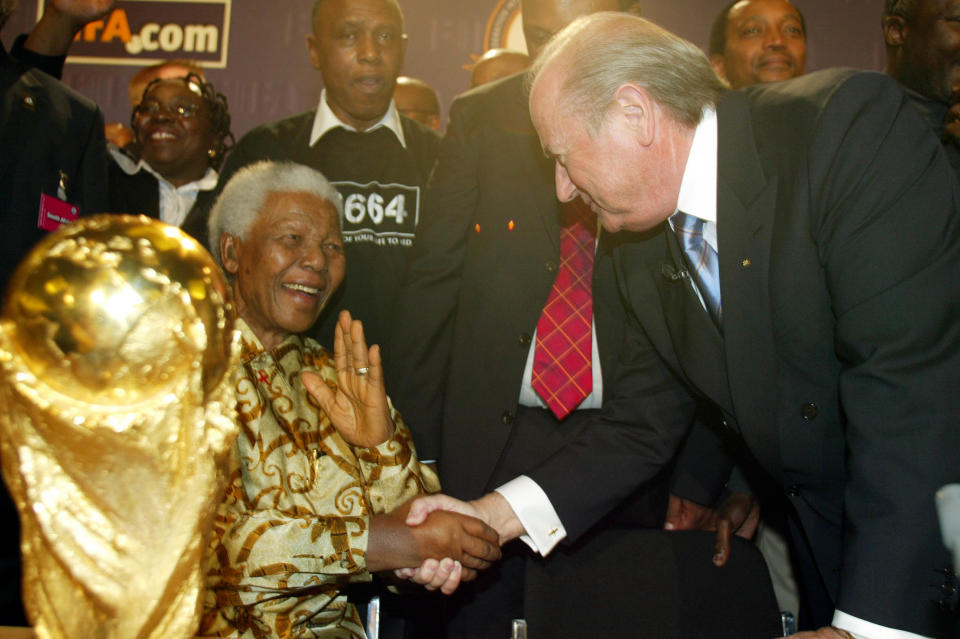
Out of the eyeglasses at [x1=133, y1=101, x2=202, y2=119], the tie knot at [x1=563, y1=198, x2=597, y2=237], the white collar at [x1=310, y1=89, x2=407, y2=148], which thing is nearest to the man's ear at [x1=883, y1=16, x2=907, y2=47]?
the tie knot at [x1=563, y1=198, x2=597, y2=237]

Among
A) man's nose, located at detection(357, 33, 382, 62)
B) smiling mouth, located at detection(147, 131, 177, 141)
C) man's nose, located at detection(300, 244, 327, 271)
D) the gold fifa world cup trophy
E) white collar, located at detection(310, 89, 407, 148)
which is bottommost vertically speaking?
the gold fifa world cup trophy

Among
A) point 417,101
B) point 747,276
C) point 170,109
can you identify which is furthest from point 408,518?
point 417,101

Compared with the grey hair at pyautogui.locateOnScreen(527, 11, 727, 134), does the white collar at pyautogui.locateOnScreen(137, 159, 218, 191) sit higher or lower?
lower

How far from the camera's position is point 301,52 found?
509 cm

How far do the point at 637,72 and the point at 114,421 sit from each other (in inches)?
52.0

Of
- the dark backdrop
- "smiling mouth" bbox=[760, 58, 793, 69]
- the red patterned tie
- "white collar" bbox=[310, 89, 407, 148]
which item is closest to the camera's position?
the red patterned tie

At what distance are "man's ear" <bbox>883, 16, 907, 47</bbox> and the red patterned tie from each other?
1209mm

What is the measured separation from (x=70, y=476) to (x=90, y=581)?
88 mm

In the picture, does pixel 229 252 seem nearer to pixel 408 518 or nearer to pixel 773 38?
pixel 408 518

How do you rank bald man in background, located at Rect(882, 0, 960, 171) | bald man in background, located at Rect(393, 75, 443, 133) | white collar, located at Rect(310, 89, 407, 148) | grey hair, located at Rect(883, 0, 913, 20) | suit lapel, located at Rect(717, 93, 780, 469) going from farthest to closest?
1. bald man in background, located at Rect(393, 75, 443, 133)
2. white collar, located at Rect(310, 89, 407, 148)
3. grey hair, located at Rect(883, 0, 913, 20)
4. bald man in background, located at Rect(882, 0, 960, 171)
5. suit lapel, located at Rect(717, 93, 780, 469)

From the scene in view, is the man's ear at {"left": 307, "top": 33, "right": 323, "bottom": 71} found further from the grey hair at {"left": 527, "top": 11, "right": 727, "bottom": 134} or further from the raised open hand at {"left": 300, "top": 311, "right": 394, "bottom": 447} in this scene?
the grey hair at {"left": 527, "top": 11, "right": 727, "bottom": 134}

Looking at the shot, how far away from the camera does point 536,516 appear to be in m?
2.00

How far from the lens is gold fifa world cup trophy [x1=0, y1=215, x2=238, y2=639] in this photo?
65cm

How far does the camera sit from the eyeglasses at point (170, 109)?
3.27m
